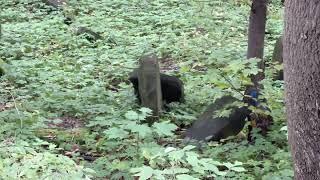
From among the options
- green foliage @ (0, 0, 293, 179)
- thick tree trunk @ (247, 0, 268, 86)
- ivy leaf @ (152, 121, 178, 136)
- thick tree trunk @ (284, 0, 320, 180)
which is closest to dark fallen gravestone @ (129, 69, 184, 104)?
green foliage @ (0, 0, 293, 179)

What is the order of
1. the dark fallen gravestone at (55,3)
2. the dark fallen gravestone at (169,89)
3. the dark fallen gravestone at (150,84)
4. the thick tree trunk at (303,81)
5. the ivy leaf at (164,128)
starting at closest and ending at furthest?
the thick tree trunk at (303,81), the ivy leaf at (164,128), the dark fallen gravestone at (150,84), the dark fallen gravestone at (169,89), the dark fallen gravestone at (55,3)

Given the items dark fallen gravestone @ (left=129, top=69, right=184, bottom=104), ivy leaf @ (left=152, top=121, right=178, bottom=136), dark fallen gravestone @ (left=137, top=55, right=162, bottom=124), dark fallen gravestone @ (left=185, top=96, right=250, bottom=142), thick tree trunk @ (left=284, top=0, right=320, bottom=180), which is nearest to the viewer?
thick tree trunk @ (left=284, top=0, right=320, bottom=180)

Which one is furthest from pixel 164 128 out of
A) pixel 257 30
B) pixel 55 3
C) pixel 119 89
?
pixel 55 3

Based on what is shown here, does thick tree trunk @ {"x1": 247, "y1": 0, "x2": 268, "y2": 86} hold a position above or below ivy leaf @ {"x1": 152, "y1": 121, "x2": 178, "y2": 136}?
above

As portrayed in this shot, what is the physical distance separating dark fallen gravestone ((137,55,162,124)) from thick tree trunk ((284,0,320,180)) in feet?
15.4

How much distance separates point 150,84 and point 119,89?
1829 mm

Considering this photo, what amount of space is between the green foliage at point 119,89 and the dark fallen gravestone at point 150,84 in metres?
0.22

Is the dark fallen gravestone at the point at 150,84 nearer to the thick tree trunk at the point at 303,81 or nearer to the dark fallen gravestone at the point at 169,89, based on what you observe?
the dark fallen gravestone at the point at 169,89

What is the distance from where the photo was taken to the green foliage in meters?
4.25

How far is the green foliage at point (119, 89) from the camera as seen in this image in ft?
13.9

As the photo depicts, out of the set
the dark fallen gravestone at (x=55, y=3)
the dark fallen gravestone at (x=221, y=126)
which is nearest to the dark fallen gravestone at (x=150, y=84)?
the dark fallen gravestone at (x=221, y=126)

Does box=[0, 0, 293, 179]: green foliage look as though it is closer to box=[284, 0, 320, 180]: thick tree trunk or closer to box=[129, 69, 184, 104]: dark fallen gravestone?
box=[129, 69, 184, 104]: dark fallen gravestone

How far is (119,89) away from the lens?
9.20 m

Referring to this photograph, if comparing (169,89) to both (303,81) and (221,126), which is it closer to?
(221,126)
